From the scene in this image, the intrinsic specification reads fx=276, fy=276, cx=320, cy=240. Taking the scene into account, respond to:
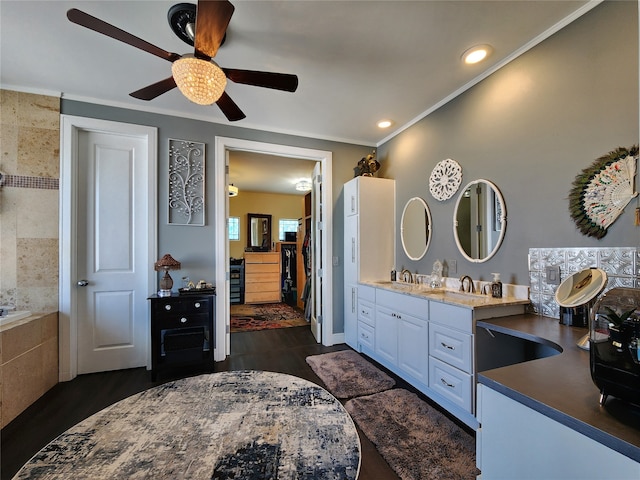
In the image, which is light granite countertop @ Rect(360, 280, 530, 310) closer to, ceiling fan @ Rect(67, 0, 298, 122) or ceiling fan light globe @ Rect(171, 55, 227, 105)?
ceiling fan @ Rect(67, 0, 298, 122)

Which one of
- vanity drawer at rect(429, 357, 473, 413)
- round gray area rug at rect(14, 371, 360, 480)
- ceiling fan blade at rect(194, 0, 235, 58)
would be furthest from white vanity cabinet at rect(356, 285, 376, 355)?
ceiling fan blade at rect(194, 0, 235, 58)

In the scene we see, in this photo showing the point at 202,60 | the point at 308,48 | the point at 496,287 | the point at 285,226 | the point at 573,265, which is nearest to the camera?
the point at 202,60

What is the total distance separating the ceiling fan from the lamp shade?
146cm

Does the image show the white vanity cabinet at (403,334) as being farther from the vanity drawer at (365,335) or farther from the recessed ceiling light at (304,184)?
the recessed ceiling light at (304,184)

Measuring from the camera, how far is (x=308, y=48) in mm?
2031

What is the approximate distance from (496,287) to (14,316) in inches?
151

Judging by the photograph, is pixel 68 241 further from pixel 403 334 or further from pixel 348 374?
pixel 403 334

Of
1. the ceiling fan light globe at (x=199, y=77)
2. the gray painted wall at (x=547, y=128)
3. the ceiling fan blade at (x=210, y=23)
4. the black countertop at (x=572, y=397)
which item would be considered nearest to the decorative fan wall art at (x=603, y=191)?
the gray painted wall at (x=547, y=128)

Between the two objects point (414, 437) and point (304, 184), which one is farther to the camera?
point (304, 184)

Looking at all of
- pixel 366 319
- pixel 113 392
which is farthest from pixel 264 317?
pixel 113 392

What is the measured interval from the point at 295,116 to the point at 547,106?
7.34 feet

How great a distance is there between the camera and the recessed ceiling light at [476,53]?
202cm

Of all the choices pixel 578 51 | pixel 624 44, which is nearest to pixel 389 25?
pixel 578 51

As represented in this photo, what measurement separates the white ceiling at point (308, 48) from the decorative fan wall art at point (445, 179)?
653mm
